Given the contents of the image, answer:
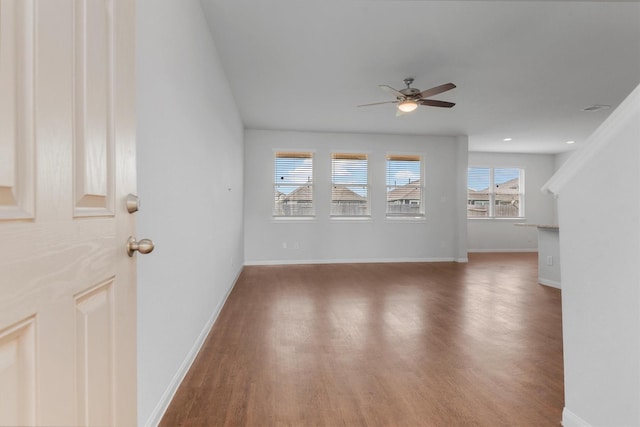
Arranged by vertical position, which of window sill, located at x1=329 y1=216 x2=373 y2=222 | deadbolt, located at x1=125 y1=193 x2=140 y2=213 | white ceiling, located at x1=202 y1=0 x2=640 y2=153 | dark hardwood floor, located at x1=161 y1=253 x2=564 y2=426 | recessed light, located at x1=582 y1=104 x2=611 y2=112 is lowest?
dark hardwood floor, located at x1=161 y1=253 x2=564 y2=426

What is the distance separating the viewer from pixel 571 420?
149 cm

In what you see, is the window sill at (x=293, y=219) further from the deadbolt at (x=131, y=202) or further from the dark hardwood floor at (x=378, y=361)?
the deadbolt at (x=131, y=202)

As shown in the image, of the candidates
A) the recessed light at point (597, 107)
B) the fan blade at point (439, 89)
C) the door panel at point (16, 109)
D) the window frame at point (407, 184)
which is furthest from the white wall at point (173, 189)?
the recessed light at point (597, 107)

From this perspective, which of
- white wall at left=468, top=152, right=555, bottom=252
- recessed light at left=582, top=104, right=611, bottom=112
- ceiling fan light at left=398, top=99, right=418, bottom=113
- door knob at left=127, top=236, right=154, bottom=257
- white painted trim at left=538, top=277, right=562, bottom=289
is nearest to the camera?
door knob at left=127, top=236, right=154, bottom=257

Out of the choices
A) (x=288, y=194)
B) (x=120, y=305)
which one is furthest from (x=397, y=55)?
(x=288, y=194)

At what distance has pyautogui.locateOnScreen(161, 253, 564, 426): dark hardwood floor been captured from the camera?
1653mm

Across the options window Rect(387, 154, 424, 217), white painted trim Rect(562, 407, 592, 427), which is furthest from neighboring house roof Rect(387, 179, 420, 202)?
white painted trim Rect(562, 407, 592, 427)

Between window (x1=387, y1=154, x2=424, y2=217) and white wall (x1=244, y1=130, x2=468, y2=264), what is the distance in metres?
0.16

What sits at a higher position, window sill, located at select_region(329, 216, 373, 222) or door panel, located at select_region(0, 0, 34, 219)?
door panel, located at select_region(0, 0, 34, 219)

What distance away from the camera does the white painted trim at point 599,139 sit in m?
1.20

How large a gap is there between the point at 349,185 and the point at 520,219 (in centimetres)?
510

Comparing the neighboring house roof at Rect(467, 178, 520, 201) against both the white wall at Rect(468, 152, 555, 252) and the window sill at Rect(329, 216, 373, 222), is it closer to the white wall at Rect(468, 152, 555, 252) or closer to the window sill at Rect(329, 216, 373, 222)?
the white wall at Rect(468, 152, 555, 252)

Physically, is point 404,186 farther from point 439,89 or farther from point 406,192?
point 439,89

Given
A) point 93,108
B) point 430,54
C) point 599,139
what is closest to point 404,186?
point 430,54
